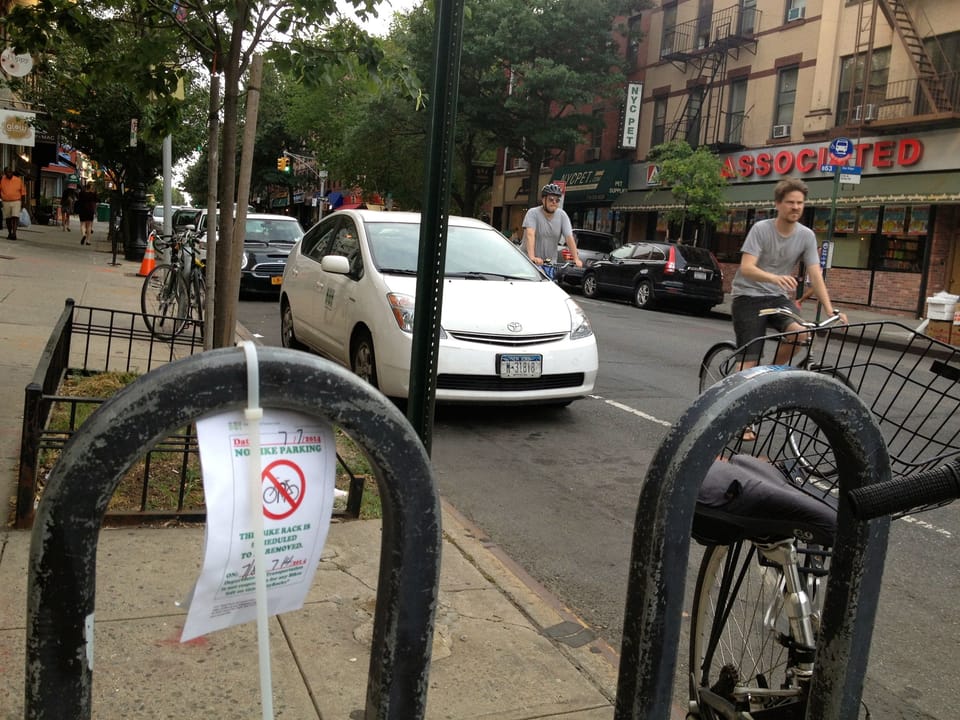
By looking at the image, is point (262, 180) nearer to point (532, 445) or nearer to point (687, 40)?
point (687, 40)

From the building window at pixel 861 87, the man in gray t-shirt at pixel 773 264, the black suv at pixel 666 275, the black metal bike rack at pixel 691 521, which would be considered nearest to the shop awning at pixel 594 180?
the building window at pixel 861 87

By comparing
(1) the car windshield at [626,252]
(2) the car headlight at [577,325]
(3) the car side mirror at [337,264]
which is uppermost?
(1) the car windshield at [626,252]

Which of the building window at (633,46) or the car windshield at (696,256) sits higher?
the building window at (633,46)

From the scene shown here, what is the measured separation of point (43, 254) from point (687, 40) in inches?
881

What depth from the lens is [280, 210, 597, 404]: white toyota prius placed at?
6.66 metres

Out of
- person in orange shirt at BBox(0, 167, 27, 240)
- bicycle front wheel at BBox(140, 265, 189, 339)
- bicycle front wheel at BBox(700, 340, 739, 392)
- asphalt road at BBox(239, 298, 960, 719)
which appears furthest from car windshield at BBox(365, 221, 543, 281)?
person in orange shirt at BBox(0, 167, 27, 240)

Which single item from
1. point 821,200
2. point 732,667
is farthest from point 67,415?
point 821,200

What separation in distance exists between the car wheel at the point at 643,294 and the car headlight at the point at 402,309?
15.3 meters

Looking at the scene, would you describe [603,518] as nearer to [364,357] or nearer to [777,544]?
[364,357]

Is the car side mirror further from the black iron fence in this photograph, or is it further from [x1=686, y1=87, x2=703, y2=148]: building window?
[x1=686, y1=87, x2=703, y2=148]: building window

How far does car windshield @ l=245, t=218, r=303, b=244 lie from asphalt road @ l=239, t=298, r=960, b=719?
9175mm

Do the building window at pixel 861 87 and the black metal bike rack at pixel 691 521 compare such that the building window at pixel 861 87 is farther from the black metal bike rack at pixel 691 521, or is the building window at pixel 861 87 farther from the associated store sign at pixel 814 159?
the black metal bike rack at pixel 691 521

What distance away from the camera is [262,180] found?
2571 inches

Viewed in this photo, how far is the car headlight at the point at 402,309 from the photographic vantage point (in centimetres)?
668
